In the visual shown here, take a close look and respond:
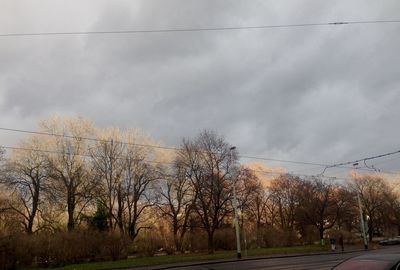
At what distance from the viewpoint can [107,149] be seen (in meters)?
59.4

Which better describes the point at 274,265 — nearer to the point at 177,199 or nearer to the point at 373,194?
A: the point at 177,199

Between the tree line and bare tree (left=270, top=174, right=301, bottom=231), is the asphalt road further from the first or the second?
bare tree (left=270, top=174, right=301, bottom=231)

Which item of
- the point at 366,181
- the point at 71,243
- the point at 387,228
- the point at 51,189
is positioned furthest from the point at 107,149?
the point at 387,228

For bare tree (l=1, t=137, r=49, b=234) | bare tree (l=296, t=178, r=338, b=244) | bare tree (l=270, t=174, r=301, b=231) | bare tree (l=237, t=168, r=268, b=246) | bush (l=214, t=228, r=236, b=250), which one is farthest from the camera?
bare tree (l=270, t=174, r=301, b=231)

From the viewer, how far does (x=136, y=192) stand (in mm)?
61562

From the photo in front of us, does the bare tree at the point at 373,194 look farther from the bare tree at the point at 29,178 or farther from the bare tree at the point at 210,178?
the bare tree at the point at 29,178

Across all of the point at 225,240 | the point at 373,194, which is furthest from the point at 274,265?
the point at 373,194

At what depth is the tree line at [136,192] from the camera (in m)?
51.9

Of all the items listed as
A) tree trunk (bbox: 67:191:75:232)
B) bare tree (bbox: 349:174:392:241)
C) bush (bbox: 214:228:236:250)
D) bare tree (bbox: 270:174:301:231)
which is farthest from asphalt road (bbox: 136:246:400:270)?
bare tree (bbox: 349:174:392:241)

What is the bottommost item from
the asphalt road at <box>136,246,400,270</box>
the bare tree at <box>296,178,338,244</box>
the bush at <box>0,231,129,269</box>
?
the asphalt road at <box>136,246,400,270</box>

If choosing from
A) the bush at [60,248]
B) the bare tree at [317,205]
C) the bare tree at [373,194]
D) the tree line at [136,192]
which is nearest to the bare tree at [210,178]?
the tree line at [136,192]

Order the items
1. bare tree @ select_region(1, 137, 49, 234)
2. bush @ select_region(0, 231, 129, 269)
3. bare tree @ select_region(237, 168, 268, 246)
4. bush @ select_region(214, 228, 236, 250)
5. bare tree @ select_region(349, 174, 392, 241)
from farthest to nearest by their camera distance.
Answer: bare tree @ select_region(349, 174, 392, 241), bare tree @ select_region(237, 168, 268, 246), bush @ select_region(214, 228, 236, 250), bare tree @ select_region(1, 137, 49, 234), bush @ select_region(0, 231, 129, 269)

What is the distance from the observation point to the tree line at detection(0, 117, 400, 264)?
51.9 meters

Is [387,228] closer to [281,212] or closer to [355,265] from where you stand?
[281,212]
